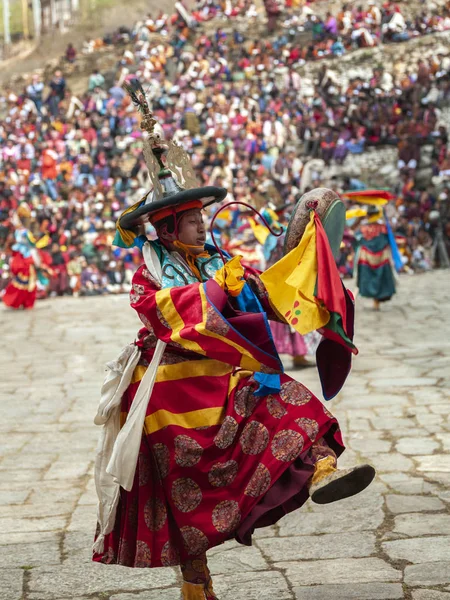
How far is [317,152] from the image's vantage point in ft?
76.6

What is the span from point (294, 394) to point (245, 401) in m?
0.18

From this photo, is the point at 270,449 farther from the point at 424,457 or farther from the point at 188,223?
the point at 424,457

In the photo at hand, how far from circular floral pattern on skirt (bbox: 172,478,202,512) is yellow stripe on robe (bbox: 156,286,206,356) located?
0.48 m

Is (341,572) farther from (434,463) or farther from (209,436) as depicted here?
(434,463)

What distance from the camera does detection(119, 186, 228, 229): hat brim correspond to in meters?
3.46

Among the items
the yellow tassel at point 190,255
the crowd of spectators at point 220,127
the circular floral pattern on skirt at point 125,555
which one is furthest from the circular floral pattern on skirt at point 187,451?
the crowd of spectators at point 220,127

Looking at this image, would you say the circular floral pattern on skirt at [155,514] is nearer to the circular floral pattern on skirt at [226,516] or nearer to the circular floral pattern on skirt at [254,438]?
the circular floral pattern on skirt at [226,516]

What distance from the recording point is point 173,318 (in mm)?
3242

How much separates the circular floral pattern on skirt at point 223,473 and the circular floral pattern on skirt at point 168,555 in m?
0.29

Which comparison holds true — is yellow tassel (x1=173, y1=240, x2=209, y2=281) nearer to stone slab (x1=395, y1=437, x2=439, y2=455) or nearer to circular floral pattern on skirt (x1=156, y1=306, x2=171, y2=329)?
circular floral pattern on skirt (x1=156, y1=306, x2=171, y2=329)

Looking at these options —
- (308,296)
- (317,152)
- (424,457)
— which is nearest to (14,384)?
(424,457)

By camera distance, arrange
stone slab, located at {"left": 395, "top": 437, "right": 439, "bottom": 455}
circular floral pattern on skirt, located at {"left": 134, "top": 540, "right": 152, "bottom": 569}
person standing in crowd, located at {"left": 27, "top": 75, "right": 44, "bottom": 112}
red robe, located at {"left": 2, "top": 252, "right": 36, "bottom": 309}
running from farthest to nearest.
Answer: person standing in crowd, located at {"left": 27, "top": 75, "right": 44, "bottom": 112}
red robe, located at {"left": 2, "top": 252, "right": 36, "bottom": 309}
stone slab, located at {"left": 395, "top": 437, "right": 439, "bottom": 455}
circular floral pattern on skirt, located at {"left": 134, "top": 540, "right": 152, "bottom": 569}

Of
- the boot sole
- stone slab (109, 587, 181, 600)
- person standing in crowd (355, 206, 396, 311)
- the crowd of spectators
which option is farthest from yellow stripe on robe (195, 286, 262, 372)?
the crowd of spectators

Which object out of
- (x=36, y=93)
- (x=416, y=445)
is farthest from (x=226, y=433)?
(x=36, y=93)
